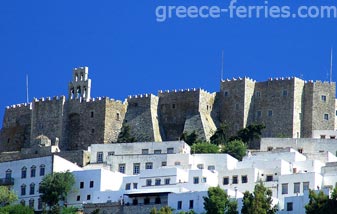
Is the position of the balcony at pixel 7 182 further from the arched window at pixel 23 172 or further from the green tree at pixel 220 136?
the green tree at pixel 220 136

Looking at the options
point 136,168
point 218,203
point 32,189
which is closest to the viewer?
point 218,203

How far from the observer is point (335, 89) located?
96.1 metres

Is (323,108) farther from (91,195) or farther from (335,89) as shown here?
(91,195)

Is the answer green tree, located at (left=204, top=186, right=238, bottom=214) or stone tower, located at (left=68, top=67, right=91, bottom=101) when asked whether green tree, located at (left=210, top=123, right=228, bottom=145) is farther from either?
green tree, located at (left=204, top=186, right=238, bottom=214)

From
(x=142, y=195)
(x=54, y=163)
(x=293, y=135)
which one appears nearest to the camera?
(x=142, y=195)

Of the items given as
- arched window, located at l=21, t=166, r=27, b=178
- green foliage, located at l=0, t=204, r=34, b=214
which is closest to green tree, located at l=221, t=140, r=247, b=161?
arched window, located at l=21, t=166, r=27, b=178

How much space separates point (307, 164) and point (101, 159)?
14.4 metres

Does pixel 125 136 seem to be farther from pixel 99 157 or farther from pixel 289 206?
pixel 289 206

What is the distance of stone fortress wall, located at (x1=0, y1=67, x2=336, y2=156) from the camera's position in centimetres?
9556

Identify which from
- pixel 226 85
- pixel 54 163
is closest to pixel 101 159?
pixel 54 163

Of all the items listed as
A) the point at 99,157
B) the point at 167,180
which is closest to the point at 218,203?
the point at 167,180

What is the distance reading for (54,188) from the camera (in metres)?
82.5

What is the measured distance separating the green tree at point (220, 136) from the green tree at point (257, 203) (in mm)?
20938

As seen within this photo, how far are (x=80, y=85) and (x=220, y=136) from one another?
466 inches
